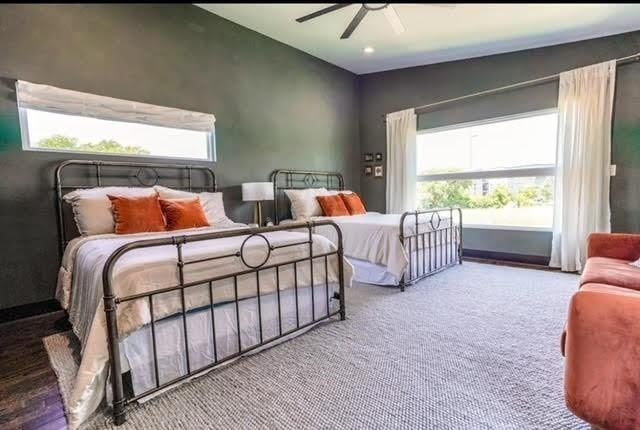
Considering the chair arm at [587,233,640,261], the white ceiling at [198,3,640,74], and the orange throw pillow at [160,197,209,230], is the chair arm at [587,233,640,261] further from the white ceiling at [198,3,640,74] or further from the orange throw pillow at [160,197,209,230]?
the orange throw pillow at [160,197,209,230]

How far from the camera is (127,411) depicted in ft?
5.07

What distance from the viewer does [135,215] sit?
2.62 m

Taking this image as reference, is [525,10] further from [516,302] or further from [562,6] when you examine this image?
[516,302]

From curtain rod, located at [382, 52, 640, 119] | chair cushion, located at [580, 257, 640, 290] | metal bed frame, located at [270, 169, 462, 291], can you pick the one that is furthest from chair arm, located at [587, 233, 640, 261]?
curtain rod, located at [382, 52, 640, 119]

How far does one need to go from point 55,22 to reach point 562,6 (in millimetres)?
4440

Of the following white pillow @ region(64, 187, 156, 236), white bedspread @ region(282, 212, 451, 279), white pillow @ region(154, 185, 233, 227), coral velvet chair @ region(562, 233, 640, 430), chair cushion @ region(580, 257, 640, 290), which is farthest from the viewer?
Answer: white bedspread @ region(282, 212, 451, 279)

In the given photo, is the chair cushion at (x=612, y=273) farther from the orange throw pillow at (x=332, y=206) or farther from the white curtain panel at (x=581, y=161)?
the orange throw pillow at (x=332, y=206)

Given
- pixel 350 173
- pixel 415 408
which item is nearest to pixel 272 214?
pixel 350 173

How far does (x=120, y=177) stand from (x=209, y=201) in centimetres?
85

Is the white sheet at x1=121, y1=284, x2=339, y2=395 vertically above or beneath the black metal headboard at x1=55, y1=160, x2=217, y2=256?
beneath

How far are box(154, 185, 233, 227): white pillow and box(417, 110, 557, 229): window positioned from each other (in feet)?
10.3

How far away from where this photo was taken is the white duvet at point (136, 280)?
1450 mm

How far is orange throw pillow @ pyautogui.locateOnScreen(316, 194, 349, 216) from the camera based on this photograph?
4.29 metres

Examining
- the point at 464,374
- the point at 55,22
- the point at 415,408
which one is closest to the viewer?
the point at 415,408
